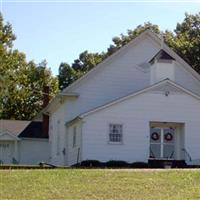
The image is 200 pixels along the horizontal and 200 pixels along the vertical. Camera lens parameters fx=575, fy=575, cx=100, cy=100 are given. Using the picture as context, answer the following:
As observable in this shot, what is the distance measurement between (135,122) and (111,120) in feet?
4.44

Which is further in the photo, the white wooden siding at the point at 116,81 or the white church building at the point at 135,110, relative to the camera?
the white wooden siding at the point at 116,81

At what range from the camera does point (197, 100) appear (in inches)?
1307

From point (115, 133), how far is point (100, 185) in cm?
1461

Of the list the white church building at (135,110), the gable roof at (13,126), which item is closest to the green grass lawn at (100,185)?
the white church building at (135,110)

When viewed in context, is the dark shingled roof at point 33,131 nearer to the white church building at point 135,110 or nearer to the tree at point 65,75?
the white church building at point 135,110

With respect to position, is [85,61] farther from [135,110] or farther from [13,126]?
[135,110]

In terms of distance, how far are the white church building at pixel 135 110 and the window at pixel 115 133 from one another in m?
0.06

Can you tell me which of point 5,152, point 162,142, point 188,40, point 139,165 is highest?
point 188,40

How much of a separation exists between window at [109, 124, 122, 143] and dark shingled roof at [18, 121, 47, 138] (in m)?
19.0

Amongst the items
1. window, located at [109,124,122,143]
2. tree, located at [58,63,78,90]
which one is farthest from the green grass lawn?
tree, located at [58,63,78,90]

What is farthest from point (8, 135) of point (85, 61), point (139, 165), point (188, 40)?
point (85, 61)

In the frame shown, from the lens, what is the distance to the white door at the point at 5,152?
50250 millimetres

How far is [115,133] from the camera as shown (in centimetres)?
3212

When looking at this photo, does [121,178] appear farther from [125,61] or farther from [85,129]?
[125,61]
